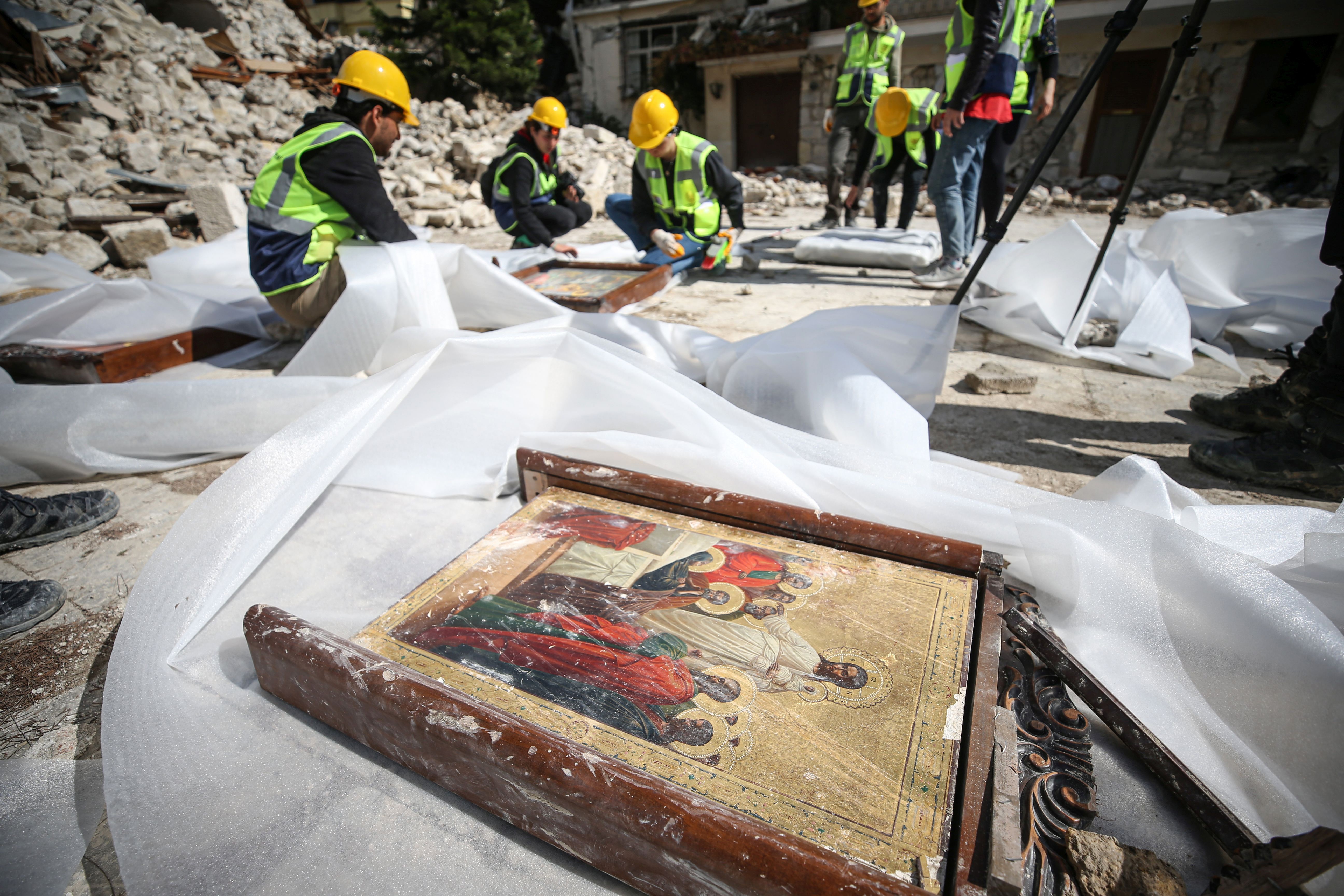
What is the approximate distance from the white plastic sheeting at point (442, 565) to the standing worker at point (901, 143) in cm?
438

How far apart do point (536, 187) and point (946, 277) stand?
323cm

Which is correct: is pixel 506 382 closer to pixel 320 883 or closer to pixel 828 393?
pixel 828 393

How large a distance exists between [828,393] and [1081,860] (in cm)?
129

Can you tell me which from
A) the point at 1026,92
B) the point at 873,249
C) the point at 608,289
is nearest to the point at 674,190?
the point at 608,289

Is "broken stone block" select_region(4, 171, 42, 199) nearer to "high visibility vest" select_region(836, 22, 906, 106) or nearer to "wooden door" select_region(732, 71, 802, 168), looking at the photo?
"high visibility vest" select_region(836, 22, 906, 106)

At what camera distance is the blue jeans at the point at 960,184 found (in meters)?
3.74

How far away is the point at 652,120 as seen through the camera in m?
4.12

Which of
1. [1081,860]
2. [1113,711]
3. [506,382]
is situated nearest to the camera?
[1081,860]

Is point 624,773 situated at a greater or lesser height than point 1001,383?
greater

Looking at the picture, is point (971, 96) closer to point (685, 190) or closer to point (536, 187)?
point (685, 190)

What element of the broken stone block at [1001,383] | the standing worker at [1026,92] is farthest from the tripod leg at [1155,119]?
the standing worker at [1026,92]

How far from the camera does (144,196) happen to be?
20.9 feet

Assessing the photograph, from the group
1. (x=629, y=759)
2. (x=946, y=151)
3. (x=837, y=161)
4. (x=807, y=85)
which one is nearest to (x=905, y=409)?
(x=629, y=759)

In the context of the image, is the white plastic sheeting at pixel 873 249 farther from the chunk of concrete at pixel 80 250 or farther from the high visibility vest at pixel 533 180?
the chunk of concrete at pixel 80 250
